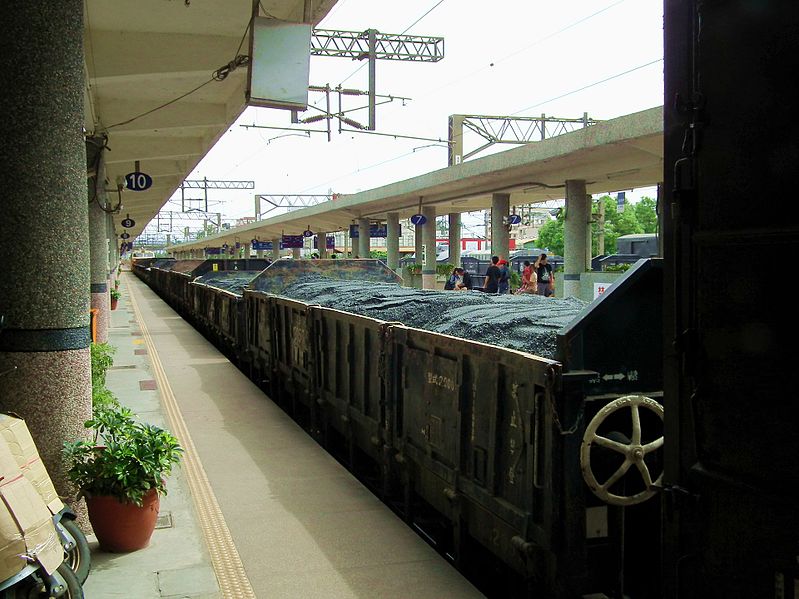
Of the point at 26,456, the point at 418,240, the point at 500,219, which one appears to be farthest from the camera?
the point at 418,240

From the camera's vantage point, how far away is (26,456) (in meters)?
4.35

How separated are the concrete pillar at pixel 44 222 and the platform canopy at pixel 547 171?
1302 centimetres

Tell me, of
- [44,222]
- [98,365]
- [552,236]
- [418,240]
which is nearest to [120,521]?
[44,222]

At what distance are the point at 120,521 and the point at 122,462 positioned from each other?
40cm

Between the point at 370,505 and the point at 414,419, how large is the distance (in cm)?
110

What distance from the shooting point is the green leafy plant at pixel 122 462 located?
17.4ft

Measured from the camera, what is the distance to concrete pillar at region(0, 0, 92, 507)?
5.13 metres

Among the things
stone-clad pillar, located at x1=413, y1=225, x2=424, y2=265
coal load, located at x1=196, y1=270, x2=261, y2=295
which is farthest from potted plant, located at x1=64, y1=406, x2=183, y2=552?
stone-clad pillar, located at x1=413, y1=225, x2=424, y2=265

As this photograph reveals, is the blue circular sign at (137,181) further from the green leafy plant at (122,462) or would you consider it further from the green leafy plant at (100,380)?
the green leafy plant at (122,462)

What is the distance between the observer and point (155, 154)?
63.0ft

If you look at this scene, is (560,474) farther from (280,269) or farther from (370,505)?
(280,269)

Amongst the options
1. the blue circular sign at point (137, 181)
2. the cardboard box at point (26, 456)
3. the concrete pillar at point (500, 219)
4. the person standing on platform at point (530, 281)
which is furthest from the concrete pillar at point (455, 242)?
the cardboard box at point (26, 456)

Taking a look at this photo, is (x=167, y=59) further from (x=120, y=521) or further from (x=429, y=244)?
(x=429, y=244)

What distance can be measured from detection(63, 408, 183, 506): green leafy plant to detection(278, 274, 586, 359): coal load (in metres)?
2.37
